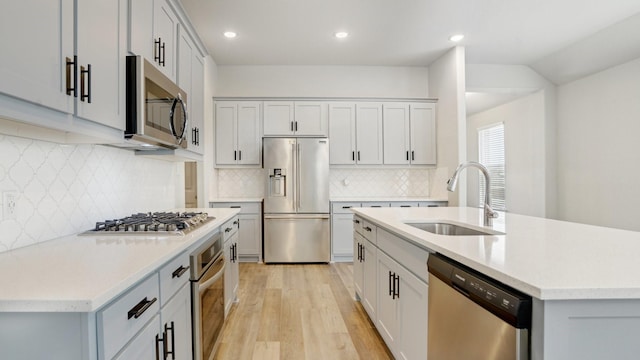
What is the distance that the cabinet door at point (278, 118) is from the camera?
4.76 meters

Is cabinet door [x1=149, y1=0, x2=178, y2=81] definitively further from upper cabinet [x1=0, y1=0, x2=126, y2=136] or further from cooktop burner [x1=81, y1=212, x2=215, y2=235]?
cooktop burner [x1=81, y1=212, x2=215, y2=235]

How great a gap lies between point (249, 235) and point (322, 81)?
258cm

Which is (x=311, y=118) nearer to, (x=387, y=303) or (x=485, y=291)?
(x=387, y=303)

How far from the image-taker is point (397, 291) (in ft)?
6.37

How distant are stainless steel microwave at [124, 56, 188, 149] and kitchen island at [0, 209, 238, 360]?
0.57 metres

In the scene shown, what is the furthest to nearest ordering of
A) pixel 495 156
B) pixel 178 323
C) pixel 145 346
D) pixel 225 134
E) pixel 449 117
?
pixel 495 156
pixel 225 134
pixel 449 117
pixel 178 323
pixel 145 346

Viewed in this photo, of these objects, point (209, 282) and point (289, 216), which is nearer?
point (209, 282)

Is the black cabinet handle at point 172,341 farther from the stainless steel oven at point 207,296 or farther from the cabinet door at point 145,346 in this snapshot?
the stainless steel oven at point 207,296

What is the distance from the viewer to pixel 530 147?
217 inches

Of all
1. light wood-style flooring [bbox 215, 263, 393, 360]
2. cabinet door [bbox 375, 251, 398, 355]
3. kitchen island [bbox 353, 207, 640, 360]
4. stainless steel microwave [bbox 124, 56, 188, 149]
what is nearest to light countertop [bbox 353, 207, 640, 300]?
kitchen island [bbox 353, 207, 640, 360]

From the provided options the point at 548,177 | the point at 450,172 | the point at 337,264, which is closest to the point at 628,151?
the point at 548,177

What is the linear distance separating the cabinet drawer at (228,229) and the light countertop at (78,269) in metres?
0.88

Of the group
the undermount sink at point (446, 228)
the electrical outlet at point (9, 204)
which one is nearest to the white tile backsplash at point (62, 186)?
the electrical outlet at point (9, 204)

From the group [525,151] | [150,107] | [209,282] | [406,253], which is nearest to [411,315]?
[406,253]
